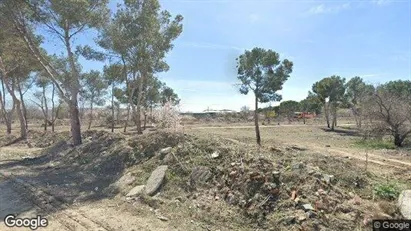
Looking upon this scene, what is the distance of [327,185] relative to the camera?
6.35m

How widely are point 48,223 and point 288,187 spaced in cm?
450

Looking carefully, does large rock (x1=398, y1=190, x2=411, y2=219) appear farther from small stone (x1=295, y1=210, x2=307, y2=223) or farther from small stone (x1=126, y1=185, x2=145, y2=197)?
small stone (x1=126, y1=185, x2=145, y2=197)

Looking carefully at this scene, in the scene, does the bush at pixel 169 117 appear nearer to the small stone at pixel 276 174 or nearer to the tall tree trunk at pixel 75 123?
the tall tree trunk at pixel 75 123

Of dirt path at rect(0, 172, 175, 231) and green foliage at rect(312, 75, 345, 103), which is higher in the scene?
green foliage at rect(312, 75, 345, 103)

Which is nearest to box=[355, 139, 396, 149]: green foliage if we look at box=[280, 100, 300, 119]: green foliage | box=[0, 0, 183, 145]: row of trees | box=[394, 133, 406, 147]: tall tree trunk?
box=[394, 133, 406, 147]: tall tree trunk

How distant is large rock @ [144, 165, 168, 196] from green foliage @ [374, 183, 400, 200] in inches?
179

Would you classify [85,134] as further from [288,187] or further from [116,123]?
[116,123]

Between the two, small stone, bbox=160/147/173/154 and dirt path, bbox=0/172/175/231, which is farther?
small stone, bbox=160/147/173/154

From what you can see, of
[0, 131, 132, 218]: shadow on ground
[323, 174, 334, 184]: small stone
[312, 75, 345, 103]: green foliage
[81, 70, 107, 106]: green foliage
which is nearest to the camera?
[323, 174, 334, 184]: small stone

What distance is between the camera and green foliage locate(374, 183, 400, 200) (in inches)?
250

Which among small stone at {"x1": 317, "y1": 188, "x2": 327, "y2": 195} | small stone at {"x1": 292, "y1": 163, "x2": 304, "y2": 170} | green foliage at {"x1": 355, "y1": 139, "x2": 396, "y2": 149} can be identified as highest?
small stone at {"x1": 292, "y1": 163, "x2": 304, "y2": 170}

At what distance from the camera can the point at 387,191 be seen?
6.50m

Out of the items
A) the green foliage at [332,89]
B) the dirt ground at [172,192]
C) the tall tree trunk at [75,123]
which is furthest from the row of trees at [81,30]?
the green foliage at [332,89]

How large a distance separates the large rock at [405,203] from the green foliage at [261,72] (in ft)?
61.1
